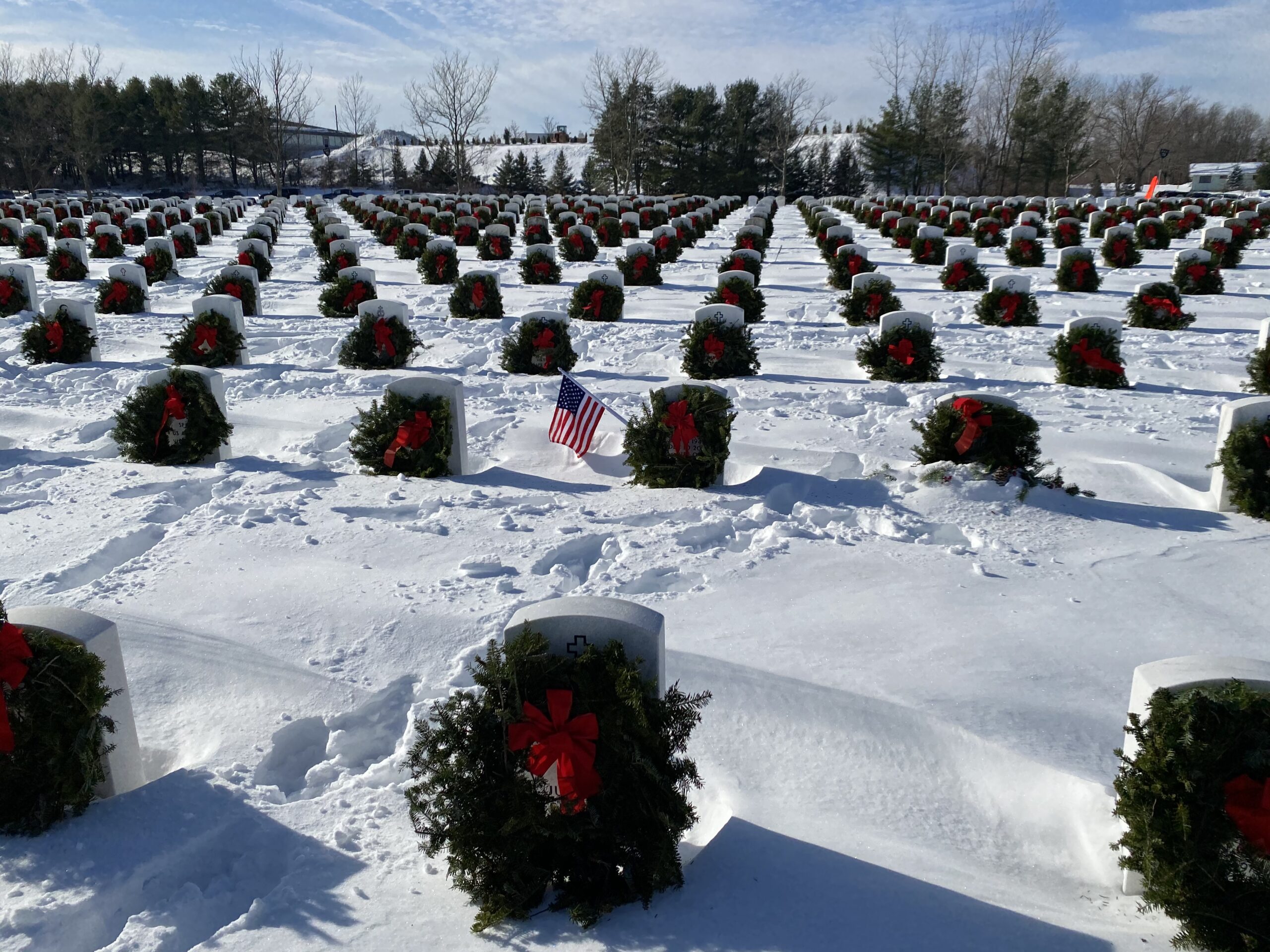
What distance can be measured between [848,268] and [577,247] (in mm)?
6457

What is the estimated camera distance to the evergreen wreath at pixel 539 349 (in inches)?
397

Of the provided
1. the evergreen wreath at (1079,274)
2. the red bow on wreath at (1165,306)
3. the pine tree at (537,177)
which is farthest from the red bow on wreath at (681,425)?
the pine tree at (537,177)

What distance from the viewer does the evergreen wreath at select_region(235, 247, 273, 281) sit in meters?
16.9

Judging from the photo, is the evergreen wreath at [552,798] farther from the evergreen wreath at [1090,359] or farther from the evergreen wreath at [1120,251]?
the evergreen wreath at [1120,251]

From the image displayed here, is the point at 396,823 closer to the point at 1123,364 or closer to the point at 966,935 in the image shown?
the point at 966,935

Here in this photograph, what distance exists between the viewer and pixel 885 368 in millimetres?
9719

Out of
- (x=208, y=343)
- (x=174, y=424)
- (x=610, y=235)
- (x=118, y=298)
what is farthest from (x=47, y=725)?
(x=610, y=235)

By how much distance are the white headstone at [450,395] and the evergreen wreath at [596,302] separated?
21.3 ft

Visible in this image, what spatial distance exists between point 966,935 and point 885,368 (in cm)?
763

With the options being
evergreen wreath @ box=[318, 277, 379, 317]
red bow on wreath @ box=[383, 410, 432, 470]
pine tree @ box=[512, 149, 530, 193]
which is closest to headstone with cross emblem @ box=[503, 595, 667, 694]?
red bow on wreath @ box=[383, 410, 432, 470]

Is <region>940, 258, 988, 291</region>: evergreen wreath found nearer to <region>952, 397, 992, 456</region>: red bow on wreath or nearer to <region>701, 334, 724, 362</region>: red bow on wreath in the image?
<region>701, 334, 724, 362</region>: red bow on wreath

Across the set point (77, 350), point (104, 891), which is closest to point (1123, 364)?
point (104, 891)

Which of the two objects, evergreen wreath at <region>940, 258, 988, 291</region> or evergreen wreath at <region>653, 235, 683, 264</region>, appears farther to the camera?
evergreen wreath at <region>653, 235, 683, 264</region>

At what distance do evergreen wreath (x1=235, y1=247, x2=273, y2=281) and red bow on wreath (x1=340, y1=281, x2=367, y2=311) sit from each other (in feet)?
14.4
